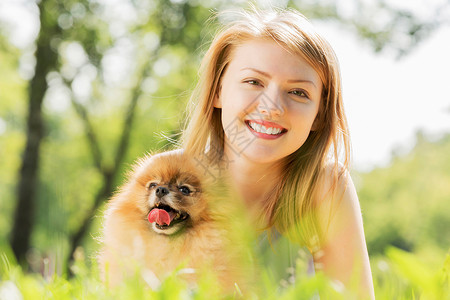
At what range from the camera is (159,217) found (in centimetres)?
145

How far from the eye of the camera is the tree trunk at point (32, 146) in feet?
34.9

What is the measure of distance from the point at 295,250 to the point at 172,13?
424 inches

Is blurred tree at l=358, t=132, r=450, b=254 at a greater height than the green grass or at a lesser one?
lesser

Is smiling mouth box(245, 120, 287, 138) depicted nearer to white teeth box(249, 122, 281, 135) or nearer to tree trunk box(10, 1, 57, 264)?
white teeth box(249, 122, 281, 135)

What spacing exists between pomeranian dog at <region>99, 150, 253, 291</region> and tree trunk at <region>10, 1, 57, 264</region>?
32.6 ft

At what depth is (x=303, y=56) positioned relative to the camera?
2.09 metres

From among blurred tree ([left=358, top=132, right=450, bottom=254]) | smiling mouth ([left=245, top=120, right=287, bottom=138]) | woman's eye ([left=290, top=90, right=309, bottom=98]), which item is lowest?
blurred tree ([left=358, top=132, right=450, bottom=254])

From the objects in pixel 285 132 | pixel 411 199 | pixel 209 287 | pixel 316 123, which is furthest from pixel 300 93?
pixel 411 199

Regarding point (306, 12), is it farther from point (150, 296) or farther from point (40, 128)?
point (150, 296)

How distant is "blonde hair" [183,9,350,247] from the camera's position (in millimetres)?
2121

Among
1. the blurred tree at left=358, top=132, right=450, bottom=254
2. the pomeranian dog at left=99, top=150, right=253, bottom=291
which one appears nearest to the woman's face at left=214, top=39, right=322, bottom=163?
the pomeranian dog at left=99, top=150, right=253, bottom=291

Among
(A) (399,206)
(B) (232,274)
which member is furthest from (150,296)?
(A) (399,206)

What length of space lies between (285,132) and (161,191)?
→ 744 mm

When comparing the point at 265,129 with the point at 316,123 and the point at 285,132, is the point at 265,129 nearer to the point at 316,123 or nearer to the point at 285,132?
the point at 285,132
